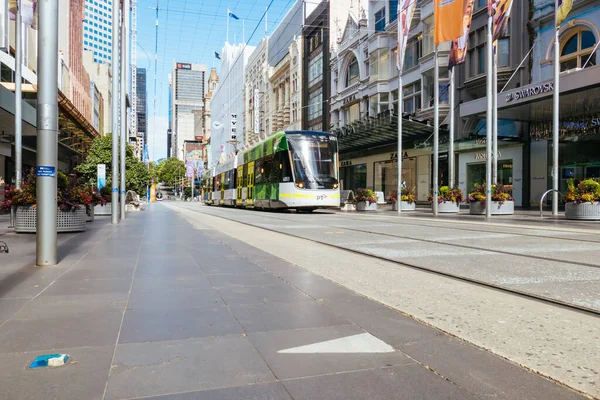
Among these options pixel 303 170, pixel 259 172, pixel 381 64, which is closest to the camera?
pixel 303 170

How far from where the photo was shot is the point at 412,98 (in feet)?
119

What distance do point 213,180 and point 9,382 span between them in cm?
4212

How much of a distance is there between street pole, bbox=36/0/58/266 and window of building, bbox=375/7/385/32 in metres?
36.8

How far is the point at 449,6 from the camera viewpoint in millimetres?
20953

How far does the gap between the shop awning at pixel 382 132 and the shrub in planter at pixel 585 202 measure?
43.9 ft

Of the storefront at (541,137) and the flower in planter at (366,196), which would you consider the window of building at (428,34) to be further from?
the flower in planter at (366,196)

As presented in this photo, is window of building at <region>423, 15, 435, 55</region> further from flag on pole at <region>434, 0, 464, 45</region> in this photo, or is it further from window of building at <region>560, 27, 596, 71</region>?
flag on pole at <region>434, 0, 464, 45</region>

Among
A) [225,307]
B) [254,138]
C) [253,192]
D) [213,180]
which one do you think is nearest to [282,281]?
[225,307]

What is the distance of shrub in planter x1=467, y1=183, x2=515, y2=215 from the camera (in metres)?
20.6

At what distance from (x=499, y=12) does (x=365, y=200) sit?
1286 cm

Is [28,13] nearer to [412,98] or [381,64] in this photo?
[412,98]

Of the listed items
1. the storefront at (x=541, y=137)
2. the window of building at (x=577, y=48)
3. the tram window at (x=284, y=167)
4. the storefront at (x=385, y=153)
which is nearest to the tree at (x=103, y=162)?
the storefront at (x=385, y=153)

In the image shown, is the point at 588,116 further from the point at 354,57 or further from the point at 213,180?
the point at 213,180

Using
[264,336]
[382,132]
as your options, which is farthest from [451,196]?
[264,336]
